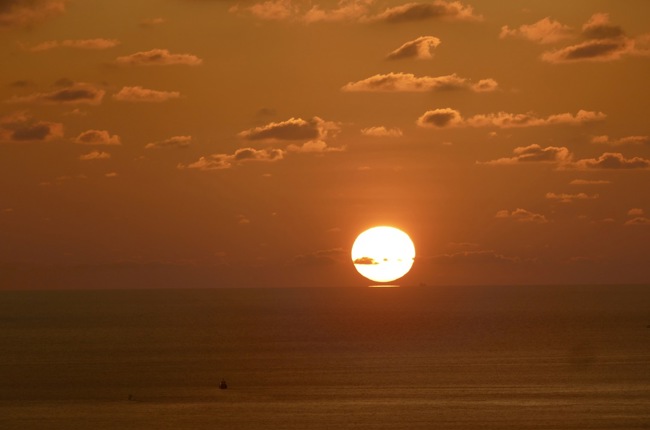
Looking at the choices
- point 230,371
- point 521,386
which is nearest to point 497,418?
point 521,386

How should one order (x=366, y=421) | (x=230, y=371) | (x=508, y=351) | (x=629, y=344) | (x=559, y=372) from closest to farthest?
(x=366, y=421)
(x=559, y=372)
(x=230, y=371)
(x=508, y=351)
(x=629, y=344)

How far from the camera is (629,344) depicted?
185 metres

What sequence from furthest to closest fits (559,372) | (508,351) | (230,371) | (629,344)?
1. (629,344)
2. (508,351)
3. (230,371)
4. (559,372)

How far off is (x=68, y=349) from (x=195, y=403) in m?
85.8

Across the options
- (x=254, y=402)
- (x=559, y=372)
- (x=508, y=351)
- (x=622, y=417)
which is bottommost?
(x=622, y=417)

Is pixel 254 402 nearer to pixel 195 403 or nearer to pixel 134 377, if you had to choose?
pixel 195 403

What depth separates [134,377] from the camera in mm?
133875

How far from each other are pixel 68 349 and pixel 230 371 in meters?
54.7

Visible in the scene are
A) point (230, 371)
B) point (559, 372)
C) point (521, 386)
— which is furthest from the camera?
point (230, 371)

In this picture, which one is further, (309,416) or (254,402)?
(254,402)

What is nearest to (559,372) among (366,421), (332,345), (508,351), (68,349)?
(508,351)

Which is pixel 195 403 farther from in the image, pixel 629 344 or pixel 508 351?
Result: pixel 629 344

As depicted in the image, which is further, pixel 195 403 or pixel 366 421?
pixel 195 403

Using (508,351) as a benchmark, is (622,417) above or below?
below
